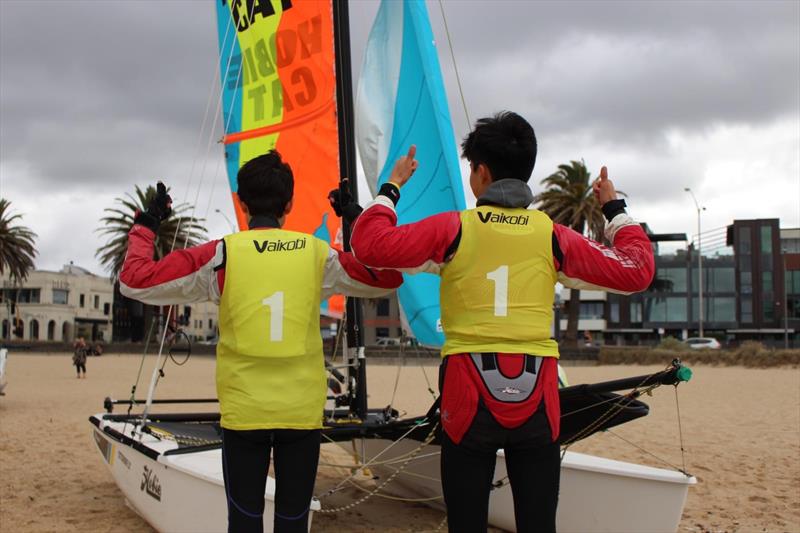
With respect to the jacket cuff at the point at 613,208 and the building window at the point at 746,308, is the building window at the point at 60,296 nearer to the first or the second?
the building window at the point at 746,308

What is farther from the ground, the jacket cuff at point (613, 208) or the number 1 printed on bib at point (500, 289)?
the jacket cuff at point (613, 208)

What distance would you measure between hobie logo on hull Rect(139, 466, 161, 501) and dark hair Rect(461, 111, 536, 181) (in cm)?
338

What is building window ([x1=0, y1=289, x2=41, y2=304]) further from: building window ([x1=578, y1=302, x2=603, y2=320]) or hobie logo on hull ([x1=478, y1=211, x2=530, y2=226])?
hobie logo on hull ([x1=478, y1=211, x2=530, y2=226])

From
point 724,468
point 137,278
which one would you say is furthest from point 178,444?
point 724,468

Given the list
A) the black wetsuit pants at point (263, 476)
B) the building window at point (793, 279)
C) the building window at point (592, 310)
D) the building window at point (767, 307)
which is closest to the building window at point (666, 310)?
the building window at point (592, 310)

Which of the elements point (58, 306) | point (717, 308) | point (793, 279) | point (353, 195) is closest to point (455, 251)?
point (353, 195)

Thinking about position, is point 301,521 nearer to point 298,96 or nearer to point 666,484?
point 666,484

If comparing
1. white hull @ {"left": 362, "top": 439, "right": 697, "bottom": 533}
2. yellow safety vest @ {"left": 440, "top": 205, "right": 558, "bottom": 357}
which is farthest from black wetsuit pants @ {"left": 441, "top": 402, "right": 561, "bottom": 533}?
white hull @ {"left": 362, "top": 439, "right": 697, "bottom": 533}

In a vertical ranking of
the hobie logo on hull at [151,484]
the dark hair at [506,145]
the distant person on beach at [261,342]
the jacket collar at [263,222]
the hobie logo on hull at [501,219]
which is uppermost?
the dark hair at [506,145]

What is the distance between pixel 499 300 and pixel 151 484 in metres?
3.48

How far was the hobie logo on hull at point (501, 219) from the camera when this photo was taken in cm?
228

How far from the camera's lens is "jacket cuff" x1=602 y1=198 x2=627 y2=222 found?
8.51 ft

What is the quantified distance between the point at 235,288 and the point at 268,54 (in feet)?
14.9

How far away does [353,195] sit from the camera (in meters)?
5.79
